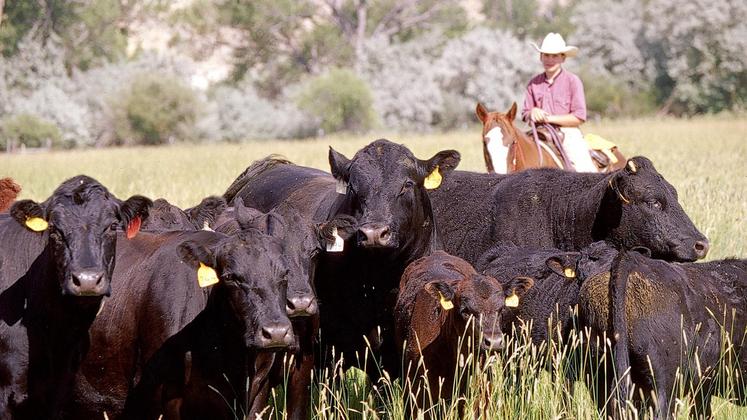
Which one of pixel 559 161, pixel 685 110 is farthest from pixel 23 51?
pixel 559 161

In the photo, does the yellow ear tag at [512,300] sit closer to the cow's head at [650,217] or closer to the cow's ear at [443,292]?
the cow's ear at [443,292]

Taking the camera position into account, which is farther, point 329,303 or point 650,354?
point 329,303

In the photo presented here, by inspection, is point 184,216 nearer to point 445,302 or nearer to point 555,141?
point 445,302

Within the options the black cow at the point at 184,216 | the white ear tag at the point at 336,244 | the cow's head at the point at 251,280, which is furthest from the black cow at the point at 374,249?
the cow's head at the point at 251,280

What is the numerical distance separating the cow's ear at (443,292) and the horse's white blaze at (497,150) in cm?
573

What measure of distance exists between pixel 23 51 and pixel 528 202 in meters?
46.2

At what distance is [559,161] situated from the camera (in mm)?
12242

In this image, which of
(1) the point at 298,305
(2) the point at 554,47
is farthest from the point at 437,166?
(2) the point at 554,47

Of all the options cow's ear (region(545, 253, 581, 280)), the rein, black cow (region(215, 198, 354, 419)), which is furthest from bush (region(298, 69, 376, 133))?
black cow (region(215, 198, 354, 419))

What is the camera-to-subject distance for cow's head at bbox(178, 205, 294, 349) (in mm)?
5340

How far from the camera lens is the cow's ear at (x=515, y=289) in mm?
6490

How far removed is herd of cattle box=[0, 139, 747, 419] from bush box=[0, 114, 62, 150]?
37953mm

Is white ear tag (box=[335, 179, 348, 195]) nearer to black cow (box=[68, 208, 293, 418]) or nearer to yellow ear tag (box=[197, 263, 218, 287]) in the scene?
black cow (box=[68, 208, 293, 418])

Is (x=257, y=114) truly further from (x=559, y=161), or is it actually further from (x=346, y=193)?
(x=346, y=193)
